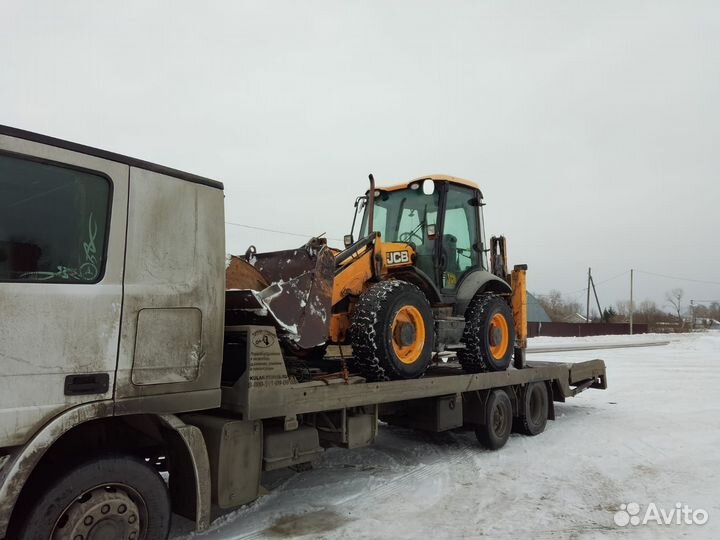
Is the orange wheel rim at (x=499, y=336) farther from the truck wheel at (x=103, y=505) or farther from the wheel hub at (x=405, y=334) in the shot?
the truck wheel at (x=103, y=505)

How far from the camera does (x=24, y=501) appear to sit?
2947mm

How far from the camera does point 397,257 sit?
21.3 ft

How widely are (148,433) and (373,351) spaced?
2243 mm

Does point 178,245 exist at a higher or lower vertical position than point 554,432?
higher

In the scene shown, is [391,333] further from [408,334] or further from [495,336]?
[495,336]

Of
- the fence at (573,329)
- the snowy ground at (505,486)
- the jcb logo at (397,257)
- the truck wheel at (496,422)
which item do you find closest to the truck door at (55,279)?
the snowy ground at (505,486)

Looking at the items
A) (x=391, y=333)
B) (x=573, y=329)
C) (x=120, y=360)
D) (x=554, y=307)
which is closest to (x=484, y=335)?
(x=391, y=333)

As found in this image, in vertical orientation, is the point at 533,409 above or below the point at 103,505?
below

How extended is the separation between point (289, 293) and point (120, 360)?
1560mm

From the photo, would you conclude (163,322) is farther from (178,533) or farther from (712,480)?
(712,480)

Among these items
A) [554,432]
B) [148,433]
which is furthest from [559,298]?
[148,433]

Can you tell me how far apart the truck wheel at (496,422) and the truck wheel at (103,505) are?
4466 millimetres

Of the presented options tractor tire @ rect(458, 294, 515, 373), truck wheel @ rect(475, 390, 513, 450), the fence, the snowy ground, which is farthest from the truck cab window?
the fence

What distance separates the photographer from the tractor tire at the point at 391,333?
527cm
